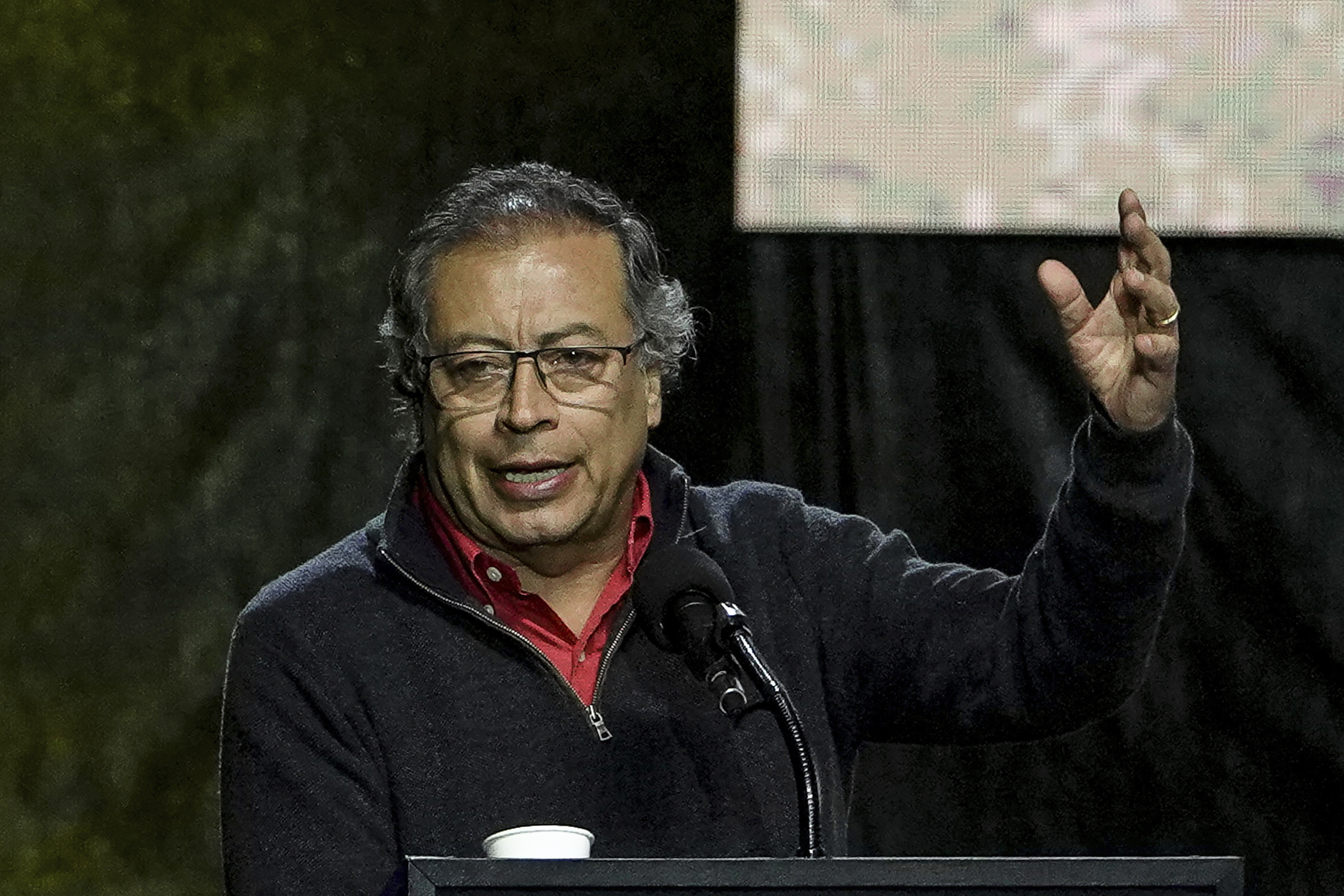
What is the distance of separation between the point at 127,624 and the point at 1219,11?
2046 millimetres

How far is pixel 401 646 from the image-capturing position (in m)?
2.11

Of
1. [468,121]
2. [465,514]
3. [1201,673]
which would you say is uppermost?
[468,121]

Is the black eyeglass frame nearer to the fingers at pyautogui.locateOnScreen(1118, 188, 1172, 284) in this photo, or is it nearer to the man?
the man

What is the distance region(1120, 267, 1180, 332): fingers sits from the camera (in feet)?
5.82

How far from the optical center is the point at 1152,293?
1.78 m

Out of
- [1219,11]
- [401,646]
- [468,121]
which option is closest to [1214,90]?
[1219,11]

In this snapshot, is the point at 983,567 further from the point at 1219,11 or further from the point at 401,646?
the point at 401,646

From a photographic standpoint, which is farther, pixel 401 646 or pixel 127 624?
pixel 127 624

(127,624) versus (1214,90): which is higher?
(1214,90)

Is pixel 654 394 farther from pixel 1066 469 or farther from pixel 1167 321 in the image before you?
pixel 1066 469

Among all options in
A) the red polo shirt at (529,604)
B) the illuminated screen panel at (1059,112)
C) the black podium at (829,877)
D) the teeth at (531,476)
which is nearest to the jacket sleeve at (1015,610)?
the red polo shirt at (529,604)

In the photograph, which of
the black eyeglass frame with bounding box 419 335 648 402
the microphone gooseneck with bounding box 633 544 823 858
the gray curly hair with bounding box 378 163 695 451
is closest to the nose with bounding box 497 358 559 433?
the black eyeglass frame with bounding box 419 335 648 402

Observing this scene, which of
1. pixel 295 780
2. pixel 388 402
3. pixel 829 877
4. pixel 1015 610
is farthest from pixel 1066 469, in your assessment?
pixel 829 877

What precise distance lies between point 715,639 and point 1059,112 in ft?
5.52
